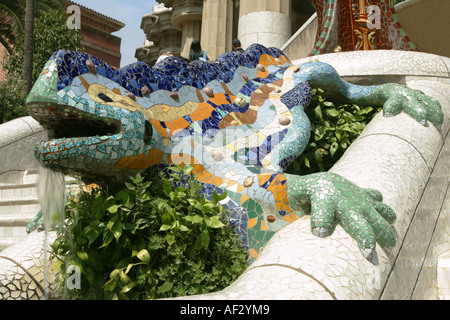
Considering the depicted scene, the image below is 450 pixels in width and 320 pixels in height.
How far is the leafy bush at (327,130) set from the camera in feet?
15.8

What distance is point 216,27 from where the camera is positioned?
15500 millimetres

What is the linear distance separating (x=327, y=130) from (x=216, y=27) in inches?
442

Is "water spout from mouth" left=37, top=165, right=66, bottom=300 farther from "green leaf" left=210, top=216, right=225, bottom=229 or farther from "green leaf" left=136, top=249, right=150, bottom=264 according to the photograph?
"green leaf" left=210, top=216, right=225, bottom=229

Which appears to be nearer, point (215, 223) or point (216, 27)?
point (215, 223)

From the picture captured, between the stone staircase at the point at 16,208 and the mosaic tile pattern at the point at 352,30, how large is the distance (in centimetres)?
423

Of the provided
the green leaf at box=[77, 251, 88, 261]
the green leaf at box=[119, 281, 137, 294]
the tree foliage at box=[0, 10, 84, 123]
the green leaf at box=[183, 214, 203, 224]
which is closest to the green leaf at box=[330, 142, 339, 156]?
the green leaf at box=[183, 214, 203, 224]

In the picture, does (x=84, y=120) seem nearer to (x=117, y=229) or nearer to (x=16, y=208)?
(x=117, y=229)

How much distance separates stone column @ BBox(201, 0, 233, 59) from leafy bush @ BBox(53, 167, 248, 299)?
1241 cm

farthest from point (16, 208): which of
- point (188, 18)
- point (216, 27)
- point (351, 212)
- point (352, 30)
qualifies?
point (188, 18)

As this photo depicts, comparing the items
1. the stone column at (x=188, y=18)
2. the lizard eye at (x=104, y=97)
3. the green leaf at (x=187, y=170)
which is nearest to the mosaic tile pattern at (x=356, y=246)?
the green leaf at (x=187, y=170)

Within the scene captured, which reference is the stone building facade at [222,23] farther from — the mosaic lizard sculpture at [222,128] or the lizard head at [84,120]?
the lizard head at [84,120]

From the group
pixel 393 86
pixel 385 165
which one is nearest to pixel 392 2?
pixel 393 86
